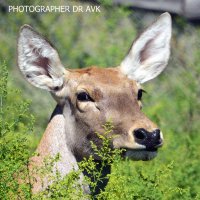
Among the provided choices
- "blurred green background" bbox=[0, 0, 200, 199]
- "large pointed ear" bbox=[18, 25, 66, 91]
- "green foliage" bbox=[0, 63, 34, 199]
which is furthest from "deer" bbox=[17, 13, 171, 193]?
"blurred green background" bbox=[0, 0, 200, 199]

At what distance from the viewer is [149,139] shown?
24.0ft

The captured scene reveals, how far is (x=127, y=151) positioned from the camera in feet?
24.4

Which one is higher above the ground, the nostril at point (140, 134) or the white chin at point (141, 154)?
the nostril at point (140, 134)

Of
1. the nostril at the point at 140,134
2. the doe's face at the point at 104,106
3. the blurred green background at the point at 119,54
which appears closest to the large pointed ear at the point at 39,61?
the doe's face at the point at 104,106

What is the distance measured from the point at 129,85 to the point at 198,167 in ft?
4.58

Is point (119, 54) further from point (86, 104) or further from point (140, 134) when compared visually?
point (140, 134)

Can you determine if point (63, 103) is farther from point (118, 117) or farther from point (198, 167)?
point (198, 167)

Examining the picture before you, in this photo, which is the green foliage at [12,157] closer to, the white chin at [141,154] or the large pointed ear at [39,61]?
the white chin at [141,154]

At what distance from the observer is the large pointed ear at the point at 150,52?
333 inches

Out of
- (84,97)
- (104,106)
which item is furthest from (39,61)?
(104,106)

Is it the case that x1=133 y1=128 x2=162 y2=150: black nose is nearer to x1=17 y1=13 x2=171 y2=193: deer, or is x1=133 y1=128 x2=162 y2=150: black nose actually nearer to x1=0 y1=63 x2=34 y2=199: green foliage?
x1=17 y1=13 x2=171 y2=193: deer

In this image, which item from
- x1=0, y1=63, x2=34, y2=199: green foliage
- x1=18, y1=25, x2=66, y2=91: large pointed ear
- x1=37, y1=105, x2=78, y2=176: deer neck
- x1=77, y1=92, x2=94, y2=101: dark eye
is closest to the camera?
x1=0, y1=63, x2=34, y2=199: green foliage

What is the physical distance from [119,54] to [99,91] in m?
4.24

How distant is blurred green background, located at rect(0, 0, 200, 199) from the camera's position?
11.4 m
